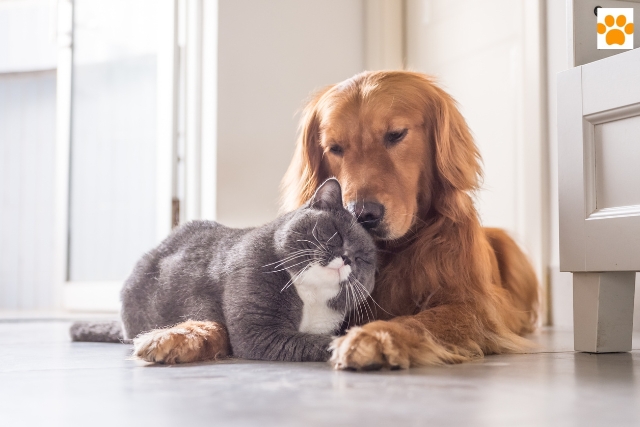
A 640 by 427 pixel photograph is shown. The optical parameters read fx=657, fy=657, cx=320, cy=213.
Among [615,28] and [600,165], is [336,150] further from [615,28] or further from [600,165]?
[615,28]

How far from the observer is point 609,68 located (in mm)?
1449

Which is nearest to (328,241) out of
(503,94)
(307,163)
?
(307,163)

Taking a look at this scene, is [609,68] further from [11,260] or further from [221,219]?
[11,260]

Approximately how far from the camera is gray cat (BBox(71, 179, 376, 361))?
1.35 meters

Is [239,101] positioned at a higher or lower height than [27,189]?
higher

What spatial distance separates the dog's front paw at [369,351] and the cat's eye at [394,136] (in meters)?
0.54

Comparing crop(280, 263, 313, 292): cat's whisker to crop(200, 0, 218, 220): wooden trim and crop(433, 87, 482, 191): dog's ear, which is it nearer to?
crop(433, 87, 482, 191): dog's ear

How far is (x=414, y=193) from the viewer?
1.62 metres

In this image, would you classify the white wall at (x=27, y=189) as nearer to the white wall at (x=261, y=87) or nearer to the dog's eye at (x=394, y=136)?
the white wall at (x=261, y=87)

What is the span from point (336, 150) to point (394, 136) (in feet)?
0.51

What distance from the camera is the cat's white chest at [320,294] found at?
1.35 m

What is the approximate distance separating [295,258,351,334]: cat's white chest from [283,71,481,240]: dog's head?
0.20 m

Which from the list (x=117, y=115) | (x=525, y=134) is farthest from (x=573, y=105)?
(x=117, y=115)

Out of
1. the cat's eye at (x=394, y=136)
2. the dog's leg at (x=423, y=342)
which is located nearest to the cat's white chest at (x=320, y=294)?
the dog's leg at (x=423, y=342)
